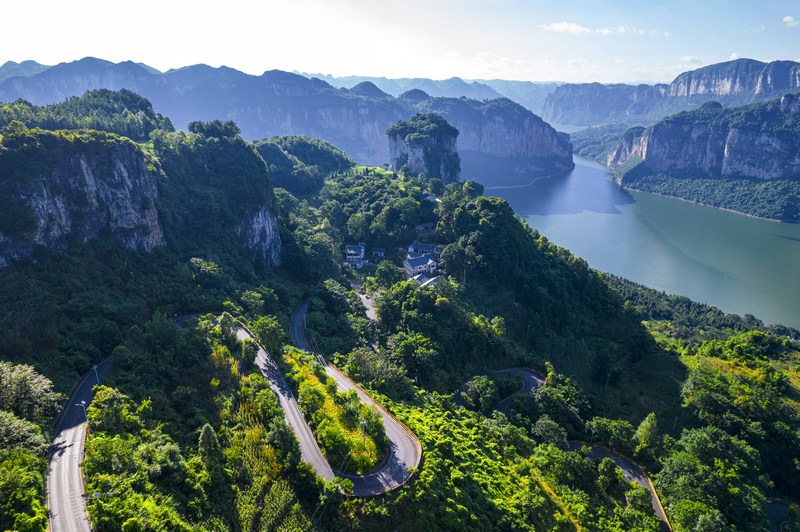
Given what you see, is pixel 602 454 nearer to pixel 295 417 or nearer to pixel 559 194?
pixel 295 417

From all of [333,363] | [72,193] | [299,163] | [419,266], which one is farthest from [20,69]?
[333,363]

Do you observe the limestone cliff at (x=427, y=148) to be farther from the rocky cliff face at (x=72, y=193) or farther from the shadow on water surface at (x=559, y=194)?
the rocky cliff face at (x=72, y=193)

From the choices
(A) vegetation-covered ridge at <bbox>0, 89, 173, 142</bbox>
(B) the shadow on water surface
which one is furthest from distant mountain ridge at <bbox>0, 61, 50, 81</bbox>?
(B) the shadow on water surface

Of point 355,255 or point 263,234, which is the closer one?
point 263,234

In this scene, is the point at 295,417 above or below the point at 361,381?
above

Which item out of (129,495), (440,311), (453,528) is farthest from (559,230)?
(129,495)

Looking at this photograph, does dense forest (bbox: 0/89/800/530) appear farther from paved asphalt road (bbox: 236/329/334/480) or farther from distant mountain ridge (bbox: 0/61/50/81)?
distant mountain ridge (bbox: 0/61/50/81)

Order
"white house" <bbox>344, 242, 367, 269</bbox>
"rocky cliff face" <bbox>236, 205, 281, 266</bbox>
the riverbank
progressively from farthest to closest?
the riverbank
"white house" <bbox>344, 242, 367, 269</bbox>
"rocky cliff face" <bbox>236, 205, 281, 266</bbox>
